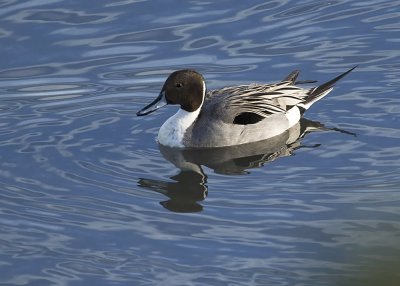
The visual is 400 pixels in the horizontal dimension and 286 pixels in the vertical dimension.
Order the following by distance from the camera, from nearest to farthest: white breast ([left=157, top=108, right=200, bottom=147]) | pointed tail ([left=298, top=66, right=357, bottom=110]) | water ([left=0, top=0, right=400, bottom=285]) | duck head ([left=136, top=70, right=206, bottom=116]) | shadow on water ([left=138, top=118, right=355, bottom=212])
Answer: water ([left=0, top=0, right=400, bottom=285]), shadow on water ([left=138, top=118, right=355, bottom=212]), white breast ([left=157, top=108, right=200, bottom=147]), duck head ([left=136, top=70, right=206, bottom=116]), pointed tail ([left=298, top=66, right=357, bottom=110])

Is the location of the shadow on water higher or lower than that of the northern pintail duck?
lower


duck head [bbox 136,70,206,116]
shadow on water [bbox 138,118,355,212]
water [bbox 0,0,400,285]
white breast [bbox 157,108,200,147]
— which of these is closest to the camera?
water [bbox 0,0,400,285]

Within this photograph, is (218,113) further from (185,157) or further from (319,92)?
(319,92)

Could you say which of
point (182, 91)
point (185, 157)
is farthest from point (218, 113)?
point (185, 157)

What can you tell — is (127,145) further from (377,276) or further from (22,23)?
(377,276)

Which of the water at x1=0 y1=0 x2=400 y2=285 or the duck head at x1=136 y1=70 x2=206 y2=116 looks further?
the duck head at x1=136 y1=70 x2=206 y2=116

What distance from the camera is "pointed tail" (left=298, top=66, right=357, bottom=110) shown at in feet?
41.3

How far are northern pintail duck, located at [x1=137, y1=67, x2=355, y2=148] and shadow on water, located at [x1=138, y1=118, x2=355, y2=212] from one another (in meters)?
0.09

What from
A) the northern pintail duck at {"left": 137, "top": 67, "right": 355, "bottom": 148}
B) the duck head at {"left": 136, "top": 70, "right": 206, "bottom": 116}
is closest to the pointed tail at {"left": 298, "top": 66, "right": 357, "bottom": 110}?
the northern pintail duck at {"left": 137, "top": 67, "right": 355, "bottom": 148}

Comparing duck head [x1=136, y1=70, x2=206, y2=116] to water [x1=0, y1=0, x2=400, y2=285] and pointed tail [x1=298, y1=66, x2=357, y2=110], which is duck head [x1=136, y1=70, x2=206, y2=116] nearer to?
water [x1=0, y1=0, x2=400, y2=285]

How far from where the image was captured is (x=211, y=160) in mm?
11688

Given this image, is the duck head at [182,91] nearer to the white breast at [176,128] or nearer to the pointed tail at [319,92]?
the white breast at [176,128]

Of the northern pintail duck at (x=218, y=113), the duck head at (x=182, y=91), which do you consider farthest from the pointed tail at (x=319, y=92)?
the duck head at (x=182, y=91)

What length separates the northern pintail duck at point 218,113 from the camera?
474 inches
